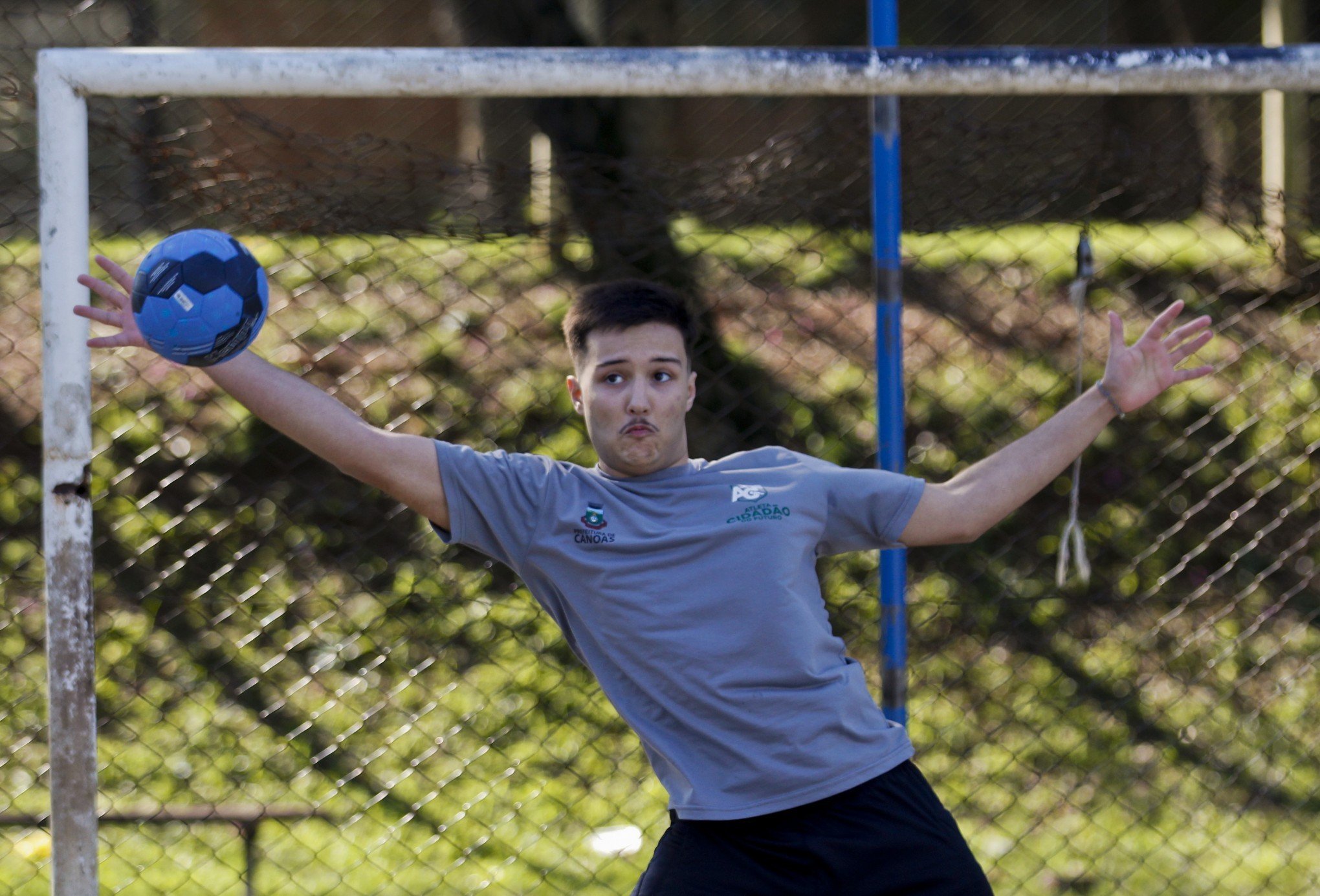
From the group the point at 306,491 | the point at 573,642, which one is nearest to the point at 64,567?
the point at 573,642

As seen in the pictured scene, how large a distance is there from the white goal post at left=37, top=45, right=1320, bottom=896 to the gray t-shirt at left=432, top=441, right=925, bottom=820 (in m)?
0.73

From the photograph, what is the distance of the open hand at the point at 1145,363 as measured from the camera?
7.84 feet

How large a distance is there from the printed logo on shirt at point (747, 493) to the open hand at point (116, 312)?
43.8 inches

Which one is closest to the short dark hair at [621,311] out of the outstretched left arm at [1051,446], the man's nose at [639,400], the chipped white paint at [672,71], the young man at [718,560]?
the young man at [718,560]

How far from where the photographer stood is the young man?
88.2 inches

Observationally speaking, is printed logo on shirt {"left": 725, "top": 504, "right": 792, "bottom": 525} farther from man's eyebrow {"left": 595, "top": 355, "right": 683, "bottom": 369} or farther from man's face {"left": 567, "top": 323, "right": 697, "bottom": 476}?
man's eyebrow {"left": 595, "top": 355, "right": 683, "bottom": 369}

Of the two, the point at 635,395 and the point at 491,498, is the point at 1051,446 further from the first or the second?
the point at 491,498

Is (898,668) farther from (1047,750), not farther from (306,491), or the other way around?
(306,491)

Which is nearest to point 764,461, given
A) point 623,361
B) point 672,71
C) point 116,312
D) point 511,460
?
point 623,361

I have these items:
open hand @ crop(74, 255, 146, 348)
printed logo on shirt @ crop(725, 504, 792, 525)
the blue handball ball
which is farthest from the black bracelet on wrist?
open hand @ crop(74, 255, 146, 348)

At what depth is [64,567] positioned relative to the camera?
2369 millimetres

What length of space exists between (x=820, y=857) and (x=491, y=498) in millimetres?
900

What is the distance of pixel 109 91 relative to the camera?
2344mm

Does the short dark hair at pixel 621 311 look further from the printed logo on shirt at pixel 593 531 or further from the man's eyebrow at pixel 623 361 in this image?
the printed logo on shirt at pixel 593 531
